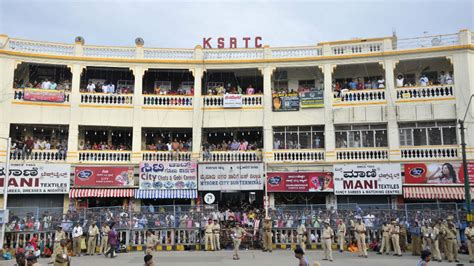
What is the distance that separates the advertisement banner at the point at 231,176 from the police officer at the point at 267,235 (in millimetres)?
6392

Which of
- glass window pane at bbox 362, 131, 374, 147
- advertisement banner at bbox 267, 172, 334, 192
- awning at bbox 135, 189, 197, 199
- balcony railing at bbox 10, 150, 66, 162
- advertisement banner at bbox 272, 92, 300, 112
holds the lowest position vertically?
awning at bbox 135, 189, 197, 199

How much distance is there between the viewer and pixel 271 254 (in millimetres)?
19062

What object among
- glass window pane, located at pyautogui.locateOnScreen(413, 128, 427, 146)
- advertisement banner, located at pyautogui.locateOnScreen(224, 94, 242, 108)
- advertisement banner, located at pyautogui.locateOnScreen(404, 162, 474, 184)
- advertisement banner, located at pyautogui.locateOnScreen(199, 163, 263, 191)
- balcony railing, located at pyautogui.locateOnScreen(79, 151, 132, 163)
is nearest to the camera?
advertisement banner, located at pyautogui.locateOnScreen(404, 162, 474, 184)

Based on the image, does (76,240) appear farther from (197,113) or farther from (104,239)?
(197,113)

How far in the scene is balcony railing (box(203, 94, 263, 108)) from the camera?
2773 cm

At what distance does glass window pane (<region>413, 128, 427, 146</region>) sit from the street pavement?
29.6 feet

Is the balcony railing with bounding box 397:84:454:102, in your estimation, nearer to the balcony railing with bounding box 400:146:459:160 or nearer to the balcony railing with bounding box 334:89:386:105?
the balcony railing with bounding box 334:89:386:105

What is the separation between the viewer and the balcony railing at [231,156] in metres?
27.2

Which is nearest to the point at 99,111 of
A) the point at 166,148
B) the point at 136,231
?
the point at 166,148

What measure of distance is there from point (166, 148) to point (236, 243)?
11.4 m

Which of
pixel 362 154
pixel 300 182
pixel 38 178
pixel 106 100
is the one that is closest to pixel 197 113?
pixel 106 100

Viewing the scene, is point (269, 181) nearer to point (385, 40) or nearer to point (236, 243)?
point (236, 243)

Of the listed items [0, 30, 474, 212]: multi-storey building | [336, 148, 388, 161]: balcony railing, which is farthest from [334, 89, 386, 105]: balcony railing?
[336, 148, 388, 161]: balcony railing

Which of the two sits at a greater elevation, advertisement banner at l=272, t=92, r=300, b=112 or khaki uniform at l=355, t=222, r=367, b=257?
advertisement banner at l=272, t=92, r=300, b=112
